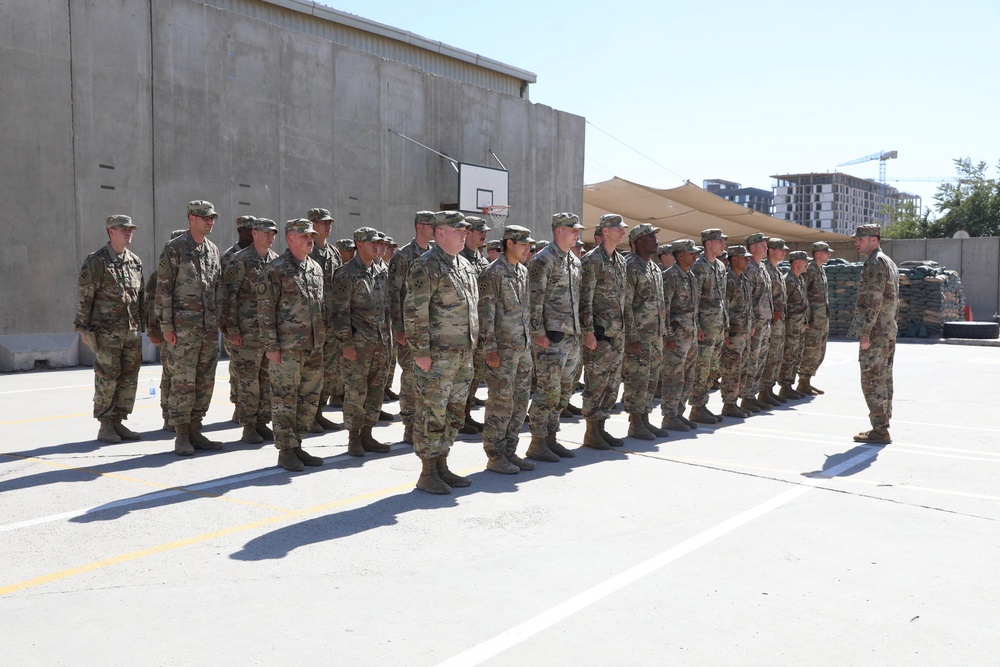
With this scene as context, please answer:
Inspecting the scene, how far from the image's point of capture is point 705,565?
4172mm

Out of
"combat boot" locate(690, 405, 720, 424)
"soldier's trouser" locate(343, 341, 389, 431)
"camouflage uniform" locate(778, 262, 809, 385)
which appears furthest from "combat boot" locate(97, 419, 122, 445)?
"camouflage uniform" locate(778, 262, 809, 385)

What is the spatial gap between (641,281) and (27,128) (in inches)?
424

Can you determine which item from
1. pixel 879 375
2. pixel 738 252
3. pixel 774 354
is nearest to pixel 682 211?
pixel 774 354

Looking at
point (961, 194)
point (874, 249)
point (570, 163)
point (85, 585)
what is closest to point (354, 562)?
point (85, 585)

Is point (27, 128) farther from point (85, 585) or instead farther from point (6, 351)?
point (85, 585)

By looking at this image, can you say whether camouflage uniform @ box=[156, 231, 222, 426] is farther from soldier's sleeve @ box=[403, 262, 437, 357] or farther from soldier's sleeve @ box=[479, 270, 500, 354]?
soldier's sleeve @ box=[479, 270, 500, 354]

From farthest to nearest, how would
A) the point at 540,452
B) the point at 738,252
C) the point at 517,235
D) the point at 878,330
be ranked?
the point at 738,252 < the point at 878,330 < the point at 540,452 < the point at 517,235

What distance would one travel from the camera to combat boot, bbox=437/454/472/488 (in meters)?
5.75

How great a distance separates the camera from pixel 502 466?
6227mm

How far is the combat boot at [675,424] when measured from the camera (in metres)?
8.22

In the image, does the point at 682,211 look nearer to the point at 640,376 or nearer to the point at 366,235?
the point at 640,376

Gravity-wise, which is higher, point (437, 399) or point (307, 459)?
point (437, 399)

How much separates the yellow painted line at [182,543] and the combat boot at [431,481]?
0.58ft

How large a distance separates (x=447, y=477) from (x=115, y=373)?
3368 mm
